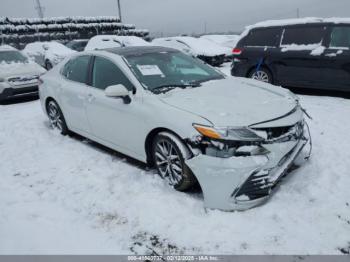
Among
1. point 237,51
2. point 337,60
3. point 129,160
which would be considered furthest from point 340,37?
point 129,160

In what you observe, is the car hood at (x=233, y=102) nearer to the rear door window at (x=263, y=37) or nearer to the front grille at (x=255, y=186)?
the front grille at (x=255, y=186)

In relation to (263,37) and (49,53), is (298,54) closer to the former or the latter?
(263,37)

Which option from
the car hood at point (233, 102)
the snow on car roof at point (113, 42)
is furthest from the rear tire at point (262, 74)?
the snow on car roof at point (113, 42)

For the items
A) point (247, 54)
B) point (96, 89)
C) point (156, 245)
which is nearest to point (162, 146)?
point (156, 245)

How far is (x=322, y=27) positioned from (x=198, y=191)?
560cm

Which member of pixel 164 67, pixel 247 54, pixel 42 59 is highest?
pixel 164 67

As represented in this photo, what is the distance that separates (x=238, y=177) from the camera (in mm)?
2746

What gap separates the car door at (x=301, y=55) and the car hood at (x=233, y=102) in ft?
12.0

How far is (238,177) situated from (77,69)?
325cm

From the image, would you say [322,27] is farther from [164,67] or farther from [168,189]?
[168,189]

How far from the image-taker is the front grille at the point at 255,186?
2.78m

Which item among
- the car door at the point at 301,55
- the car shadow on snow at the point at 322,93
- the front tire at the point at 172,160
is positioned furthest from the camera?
the car shadow on snow at the point at 322,93

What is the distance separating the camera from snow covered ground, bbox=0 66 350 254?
2.63 m

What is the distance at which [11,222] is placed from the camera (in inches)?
121
